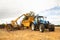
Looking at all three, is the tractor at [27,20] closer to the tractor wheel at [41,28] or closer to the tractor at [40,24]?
the tractor at [40,24]

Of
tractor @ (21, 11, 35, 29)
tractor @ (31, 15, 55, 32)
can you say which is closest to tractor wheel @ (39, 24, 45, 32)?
tractor @ (31, 15, 55, 32)

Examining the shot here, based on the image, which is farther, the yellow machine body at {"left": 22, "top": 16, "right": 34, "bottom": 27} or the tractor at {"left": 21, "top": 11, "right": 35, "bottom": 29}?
the yellow machine body at {"left": 22, "top": 16, "right": 34, "bottom": 27}

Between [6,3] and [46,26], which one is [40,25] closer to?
[46,26]

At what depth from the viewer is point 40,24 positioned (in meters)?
5.06

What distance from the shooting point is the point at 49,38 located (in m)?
3.88

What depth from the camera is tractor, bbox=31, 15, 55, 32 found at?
498 cm

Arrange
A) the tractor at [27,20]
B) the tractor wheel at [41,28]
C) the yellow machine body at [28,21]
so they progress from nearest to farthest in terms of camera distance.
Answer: the tractor wheel at [41,28] → the tractor at [27,20] → the yellow machine body at [28,21]

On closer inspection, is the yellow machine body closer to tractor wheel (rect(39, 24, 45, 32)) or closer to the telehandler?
the telehandler

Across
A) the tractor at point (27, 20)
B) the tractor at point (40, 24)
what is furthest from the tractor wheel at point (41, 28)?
the tractor at point (27, 20)

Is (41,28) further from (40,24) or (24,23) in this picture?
(24,23)

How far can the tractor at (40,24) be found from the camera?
4.98 meters

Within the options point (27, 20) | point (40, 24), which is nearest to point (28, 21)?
point (27, 20)

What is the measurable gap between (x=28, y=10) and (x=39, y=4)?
249 mm

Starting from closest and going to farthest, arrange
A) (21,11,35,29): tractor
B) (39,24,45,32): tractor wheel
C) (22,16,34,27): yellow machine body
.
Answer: (39,24,45,32): tractor wheel, (21,11,35,29): tractor, (22,16,34,27): yellow machine body
